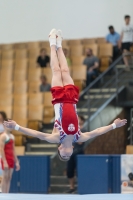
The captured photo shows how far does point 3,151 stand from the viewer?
10516mm

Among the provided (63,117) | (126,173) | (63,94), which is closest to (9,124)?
(63,117)

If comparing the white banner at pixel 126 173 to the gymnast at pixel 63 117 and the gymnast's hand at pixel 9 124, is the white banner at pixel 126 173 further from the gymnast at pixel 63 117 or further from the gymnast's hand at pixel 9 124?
the gymnast's hand at pixel 9 124

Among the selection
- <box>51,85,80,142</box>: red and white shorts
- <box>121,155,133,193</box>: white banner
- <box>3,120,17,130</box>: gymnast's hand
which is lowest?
<box>121,155,133,193</box>: white banner

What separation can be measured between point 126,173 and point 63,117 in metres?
3.33

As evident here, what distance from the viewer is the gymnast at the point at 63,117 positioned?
875 centimetres

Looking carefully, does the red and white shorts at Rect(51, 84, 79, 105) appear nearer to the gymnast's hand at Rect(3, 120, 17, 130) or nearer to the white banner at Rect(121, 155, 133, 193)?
the gymnast's hand at Rect(3, 120, 17, 130)

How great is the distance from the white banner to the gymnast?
2906 millimetres

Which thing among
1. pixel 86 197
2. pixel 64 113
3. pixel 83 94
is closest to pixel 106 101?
pixel 83 94

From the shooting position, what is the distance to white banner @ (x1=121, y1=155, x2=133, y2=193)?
1164 centimetres

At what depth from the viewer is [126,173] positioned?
38.4 ft

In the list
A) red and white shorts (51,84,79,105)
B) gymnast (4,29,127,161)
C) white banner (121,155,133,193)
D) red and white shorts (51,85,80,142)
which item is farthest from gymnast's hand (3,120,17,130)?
white banner (121,155,133,193)

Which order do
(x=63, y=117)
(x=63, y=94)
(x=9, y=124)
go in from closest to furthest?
(x=9, y=124) → (x=63, y=117) → (x=63, y=94)

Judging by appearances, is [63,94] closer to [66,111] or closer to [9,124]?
[66,111]

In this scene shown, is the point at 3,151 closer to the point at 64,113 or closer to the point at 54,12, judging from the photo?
the point at 64,113
